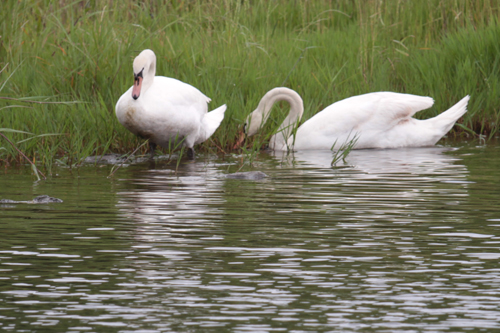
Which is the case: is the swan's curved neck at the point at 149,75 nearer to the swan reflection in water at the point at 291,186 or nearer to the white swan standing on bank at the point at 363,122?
the swan reflection in water at the point at 291,186

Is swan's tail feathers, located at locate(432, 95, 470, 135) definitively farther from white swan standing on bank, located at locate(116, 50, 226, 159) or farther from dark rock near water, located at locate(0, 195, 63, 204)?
dark rock near water, located at locate(0, 195, 63, 204)

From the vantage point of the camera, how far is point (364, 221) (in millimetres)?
4855

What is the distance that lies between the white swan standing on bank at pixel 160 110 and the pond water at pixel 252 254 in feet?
3.62

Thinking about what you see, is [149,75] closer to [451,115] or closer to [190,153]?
[190,153]

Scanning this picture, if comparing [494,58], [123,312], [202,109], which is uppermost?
[494,58]

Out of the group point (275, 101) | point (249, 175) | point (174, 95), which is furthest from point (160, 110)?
point (275, 101)

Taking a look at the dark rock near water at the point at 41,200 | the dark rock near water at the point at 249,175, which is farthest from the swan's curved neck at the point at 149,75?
the dark rock near water at the point at 41,200

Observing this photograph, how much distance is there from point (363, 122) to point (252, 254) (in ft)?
18.5

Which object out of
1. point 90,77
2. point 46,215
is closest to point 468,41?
point 90,77

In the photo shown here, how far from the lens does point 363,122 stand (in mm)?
9469

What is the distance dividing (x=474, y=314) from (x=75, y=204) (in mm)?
3028

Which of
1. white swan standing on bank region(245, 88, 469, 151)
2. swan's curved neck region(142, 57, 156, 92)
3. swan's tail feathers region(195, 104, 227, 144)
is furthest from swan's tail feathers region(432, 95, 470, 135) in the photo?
swan's curved neck region(142, 57, 156, 92)

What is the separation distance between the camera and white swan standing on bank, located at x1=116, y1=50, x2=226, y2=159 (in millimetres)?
7840

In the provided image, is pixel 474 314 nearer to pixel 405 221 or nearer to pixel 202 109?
pixel 405 221
